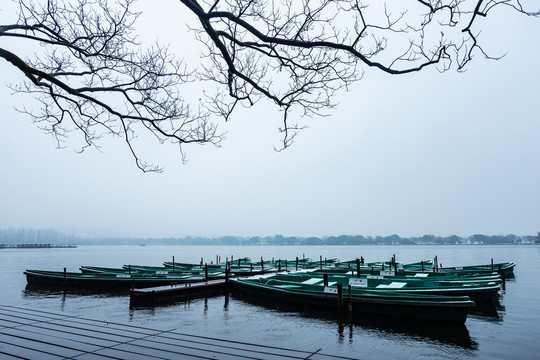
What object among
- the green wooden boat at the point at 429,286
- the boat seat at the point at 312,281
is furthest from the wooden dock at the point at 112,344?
the boat seat at the point at 312,281

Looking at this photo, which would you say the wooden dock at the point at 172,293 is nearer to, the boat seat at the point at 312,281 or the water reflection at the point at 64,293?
the boat seat at the point at 312,281

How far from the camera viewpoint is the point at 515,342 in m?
14.8

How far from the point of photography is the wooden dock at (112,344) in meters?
5.83

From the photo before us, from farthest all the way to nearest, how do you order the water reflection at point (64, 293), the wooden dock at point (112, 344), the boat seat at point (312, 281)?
the water reflection at point (64, 293)
the boat seat at point (312, 281)
the wooden dock at point (112, 344)

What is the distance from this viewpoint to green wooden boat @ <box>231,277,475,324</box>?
1529cm

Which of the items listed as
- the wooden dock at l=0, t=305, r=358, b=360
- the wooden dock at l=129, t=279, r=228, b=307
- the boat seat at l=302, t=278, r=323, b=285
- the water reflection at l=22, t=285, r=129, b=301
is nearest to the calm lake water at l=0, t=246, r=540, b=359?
the wooden dock at l=129, t=279, r=228, b=307

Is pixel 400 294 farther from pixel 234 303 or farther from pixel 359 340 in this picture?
pixel 234 303

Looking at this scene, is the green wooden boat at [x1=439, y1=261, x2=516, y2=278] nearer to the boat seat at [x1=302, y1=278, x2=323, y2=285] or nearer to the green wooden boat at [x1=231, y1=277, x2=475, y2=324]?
the boat seat at [x1=302, y1=278, x2=323, y2=285]

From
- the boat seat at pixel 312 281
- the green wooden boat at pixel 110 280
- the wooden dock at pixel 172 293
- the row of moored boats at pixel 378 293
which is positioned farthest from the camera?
the green wooden boat at pixel 110 280

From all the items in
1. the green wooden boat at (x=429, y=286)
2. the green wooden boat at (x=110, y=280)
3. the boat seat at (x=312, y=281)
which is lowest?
the green wooden boat at (x=110, y=280)

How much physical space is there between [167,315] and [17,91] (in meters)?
14.0

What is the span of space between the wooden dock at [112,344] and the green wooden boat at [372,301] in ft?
36.7

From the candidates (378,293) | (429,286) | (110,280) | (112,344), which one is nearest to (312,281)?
(378,293)

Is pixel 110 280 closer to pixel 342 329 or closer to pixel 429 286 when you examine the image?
pixel 342 329
